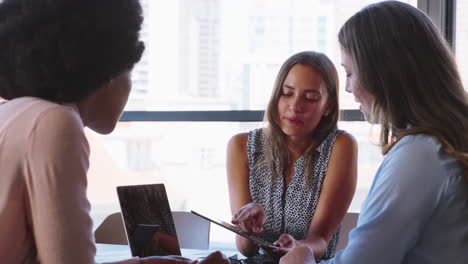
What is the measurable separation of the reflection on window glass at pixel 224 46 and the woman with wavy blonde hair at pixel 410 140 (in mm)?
2485

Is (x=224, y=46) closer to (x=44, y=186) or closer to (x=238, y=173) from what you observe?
(x=238, y=173)

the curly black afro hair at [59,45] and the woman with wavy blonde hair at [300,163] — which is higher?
the curly black afro hair at [59,45]

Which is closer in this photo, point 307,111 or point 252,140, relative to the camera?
point 307,111

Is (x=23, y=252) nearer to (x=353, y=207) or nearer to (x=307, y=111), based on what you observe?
(x=307, y=111)

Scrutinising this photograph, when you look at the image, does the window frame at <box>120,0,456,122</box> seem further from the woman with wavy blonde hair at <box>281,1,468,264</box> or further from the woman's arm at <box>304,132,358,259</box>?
the woman with wavy blonde hair at <box>281,1,468,264</box>

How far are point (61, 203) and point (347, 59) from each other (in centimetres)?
93

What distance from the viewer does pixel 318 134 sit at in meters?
2.43

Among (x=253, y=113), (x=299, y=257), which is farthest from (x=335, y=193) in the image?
(x=253, y=113)

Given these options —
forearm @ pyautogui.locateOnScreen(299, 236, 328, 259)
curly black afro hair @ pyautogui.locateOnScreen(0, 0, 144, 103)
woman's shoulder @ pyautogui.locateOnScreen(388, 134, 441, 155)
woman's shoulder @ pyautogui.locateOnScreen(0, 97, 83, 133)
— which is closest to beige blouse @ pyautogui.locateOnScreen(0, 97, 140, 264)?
woman's shoulder @ pyautogui.locateOnScreen(0, 97, 83, 133)

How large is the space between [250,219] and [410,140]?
999 millimetres

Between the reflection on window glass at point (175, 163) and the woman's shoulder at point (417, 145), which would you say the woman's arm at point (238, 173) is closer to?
the woman's shoulder at point (417, 145)

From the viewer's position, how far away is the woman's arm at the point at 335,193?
2.19 meters

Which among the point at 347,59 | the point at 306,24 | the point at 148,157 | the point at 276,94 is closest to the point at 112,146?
the point at 148,157

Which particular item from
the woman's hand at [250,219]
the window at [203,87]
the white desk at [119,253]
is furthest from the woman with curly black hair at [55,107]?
the window at [203,87]
